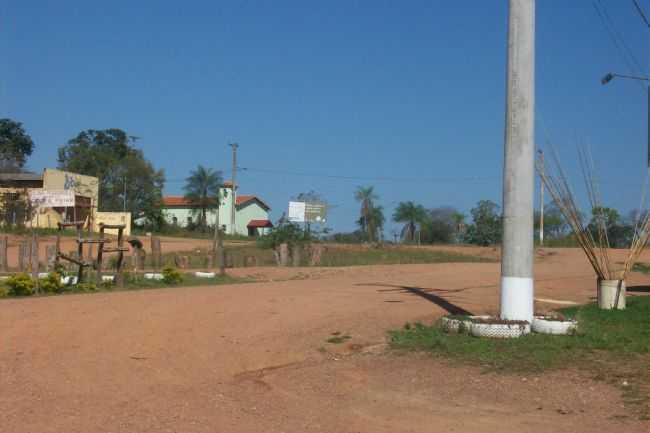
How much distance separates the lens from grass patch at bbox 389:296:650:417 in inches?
298

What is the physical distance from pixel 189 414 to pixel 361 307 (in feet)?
18.9

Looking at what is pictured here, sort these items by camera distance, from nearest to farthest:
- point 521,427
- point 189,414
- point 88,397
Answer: point 521,427
point 189,414
point 88,397

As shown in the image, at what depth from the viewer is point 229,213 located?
81688mm

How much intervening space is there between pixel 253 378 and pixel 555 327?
3.96 metres

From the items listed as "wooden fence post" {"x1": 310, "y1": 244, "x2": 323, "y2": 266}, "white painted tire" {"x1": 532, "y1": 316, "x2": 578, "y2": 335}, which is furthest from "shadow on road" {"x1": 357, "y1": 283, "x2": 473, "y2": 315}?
"wooden fence post" {"x1": 310, "y1": 244, "x2": 323, "y2": 266}

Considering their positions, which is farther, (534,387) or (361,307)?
(361,307)

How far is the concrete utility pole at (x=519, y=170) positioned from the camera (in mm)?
10086

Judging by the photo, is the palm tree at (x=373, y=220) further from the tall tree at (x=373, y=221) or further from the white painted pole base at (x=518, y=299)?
the white painted pole base at (x=518, y=299)

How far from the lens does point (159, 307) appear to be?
11.9 meters

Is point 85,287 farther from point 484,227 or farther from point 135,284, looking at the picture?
point 484,227

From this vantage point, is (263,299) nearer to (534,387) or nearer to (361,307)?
(361,307)

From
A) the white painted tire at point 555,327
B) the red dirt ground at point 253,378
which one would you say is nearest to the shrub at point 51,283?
the red dirt ground at point 253,378

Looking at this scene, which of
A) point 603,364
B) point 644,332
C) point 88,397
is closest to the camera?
point 88,397

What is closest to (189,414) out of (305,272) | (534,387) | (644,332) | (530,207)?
(534,387)
